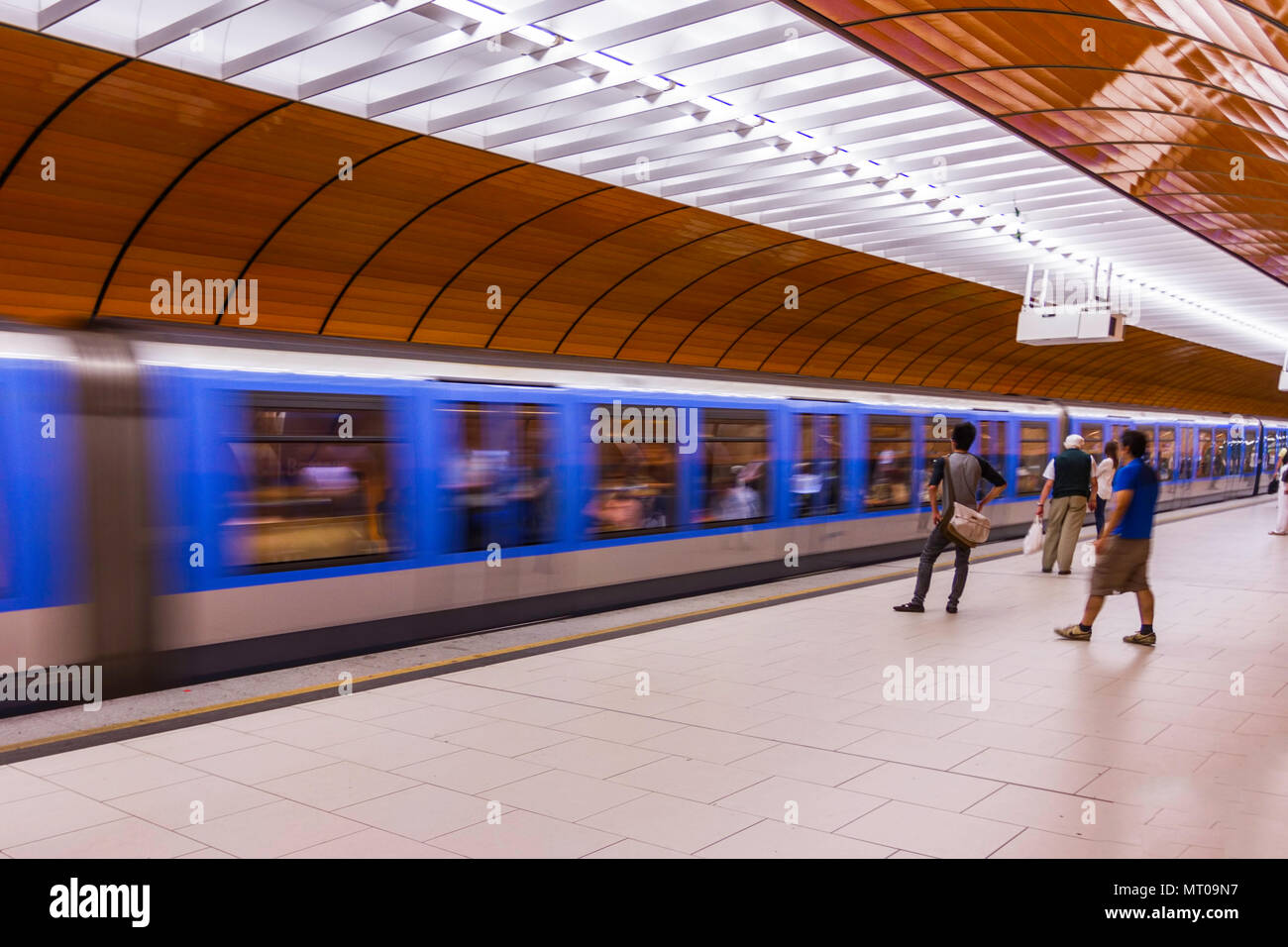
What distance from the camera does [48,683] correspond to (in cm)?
661

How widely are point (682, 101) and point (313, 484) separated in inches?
195

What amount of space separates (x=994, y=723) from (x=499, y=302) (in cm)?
1280

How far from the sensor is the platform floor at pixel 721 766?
4.50m

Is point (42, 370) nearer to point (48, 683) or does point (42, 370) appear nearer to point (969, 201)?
point (48, 683)

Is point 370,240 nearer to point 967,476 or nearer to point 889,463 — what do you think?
point 889,463

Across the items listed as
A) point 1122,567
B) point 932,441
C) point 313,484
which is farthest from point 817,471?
point 313,484

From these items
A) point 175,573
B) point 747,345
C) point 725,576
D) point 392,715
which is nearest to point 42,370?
point 175,573

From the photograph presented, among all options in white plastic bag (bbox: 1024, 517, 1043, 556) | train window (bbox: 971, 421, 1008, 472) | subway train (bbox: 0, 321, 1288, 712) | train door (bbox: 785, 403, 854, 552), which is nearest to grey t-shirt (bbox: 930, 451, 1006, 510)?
subway train (bbox: 0, 321, 1288, 712)

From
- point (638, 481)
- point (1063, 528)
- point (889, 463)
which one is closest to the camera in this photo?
point (638, 481)

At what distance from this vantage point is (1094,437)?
22.0 metres

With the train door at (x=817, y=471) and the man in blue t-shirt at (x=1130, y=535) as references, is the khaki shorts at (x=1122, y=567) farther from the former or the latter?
the train door at (x=817, y=471)

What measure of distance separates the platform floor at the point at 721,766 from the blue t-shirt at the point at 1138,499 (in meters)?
1.04

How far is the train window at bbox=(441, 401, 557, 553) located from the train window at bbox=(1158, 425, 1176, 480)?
21.5 m

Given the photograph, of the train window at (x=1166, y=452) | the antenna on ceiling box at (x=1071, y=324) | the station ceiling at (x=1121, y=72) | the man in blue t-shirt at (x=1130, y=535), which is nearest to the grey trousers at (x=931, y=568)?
the man in blue t-shirt at (x=1130, y=535)
